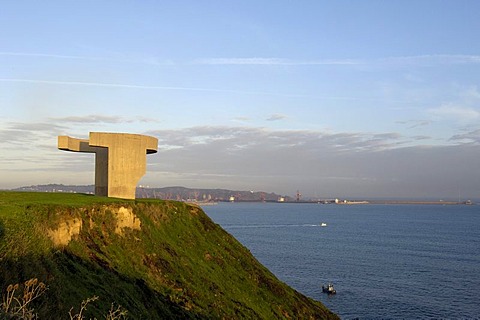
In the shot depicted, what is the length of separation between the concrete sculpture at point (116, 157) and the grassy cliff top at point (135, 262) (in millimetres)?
4124

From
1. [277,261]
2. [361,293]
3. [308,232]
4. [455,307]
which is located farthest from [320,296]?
[308,232]

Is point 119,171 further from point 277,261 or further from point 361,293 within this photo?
point 277,261

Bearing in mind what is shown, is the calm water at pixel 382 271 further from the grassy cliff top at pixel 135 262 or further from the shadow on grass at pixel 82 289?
the shadow on grass at pixel 82 289

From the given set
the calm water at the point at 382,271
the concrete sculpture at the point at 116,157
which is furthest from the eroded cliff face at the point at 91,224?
the calm water at the point at 382,271

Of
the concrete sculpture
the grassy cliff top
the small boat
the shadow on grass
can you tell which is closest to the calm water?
the small boat

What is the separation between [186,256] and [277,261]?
2177 inches

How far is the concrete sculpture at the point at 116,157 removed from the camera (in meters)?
39.1

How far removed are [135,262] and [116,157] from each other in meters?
13.5

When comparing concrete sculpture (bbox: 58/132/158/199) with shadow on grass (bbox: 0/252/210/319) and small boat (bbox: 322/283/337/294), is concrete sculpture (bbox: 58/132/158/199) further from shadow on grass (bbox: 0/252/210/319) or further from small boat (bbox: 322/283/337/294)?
small boat (bbox: 322/283/337/294)

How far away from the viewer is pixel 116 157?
1550 inches

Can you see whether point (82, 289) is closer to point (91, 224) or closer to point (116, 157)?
point (91, 224)

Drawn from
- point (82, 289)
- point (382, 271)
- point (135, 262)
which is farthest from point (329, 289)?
point (82, 289)

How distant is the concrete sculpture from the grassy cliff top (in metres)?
4.12

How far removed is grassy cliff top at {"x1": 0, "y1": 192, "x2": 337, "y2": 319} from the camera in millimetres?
19328
